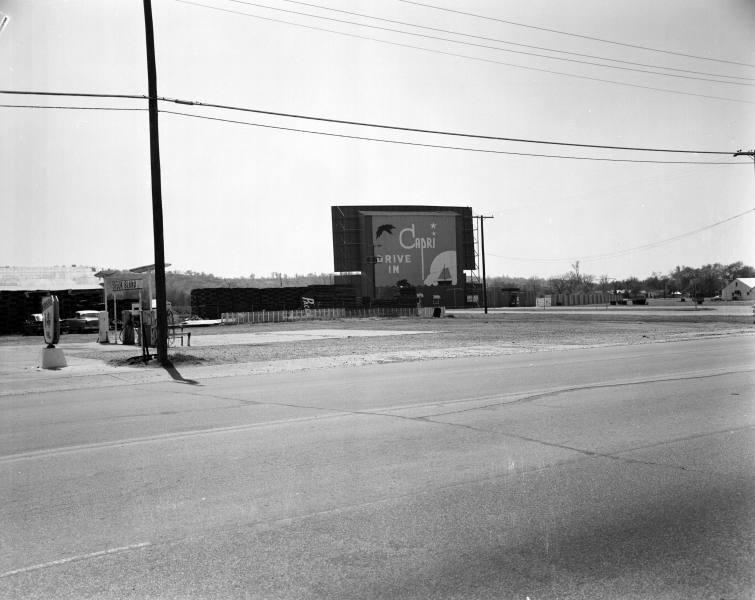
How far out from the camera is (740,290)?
398 ft

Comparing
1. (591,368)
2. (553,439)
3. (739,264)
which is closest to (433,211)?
(591,368)

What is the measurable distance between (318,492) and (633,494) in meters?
2.56

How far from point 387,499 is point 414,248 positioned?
262 ft

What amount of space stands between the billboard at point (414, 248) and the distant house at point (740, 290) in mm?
61382

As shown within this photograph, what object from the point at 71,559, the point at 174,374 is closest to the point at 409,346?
the point at 174,374

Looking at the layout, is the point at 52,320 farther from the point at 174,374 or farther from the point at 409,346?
the point at 409,346

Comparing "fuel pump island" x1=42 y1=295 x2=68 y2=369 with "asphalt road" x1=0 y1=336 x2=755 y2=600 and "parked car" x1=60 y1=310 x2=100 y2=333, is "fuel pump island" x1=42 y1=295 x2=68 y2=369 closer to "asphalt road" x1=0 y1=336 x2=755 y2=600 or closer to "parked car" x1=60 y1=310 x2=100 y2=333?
"asphalt road" x1=0 y1=336 x2=755 y2=600

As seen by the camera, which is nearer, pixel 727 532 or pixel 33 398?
pixel 727 532

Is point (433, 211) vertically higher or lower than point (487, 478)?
higher

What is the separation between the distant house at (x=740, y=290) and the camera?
391 feet

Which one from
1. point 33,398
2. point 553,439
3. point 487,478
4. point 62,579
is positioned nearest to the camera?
point 62,579

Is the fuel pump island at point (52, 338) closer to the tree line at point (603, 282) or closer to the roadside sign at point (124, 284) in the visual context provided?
the roadside sign at point (124, 284)

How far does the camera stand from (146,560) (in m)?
4.41

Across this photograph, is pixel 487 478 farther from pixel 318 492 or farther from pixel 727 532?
pixel 727 532
